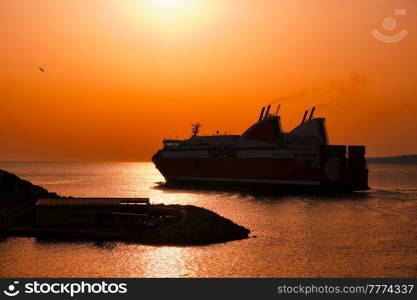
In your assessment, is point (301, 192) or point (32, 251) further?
point (301, 192)

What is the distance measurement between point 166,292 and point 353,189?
214ft

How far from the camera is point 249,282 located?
65.2 ft

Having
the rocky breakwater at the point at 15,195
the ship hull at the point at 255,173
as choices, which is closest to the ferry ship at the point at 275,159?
the ship hull at the point at 255,173

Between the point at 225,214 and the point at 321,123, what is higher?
the point at 321,123

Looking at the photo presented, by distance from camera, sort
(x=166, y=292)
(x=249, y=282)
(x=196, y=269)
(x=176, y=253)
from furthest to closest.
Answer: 1. (x=176, y=253)
2. (x=196, y=269)
3. (x=249, y=282)
4. (x=166, y=292)

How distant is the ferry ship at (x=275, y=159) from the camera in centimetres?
7662

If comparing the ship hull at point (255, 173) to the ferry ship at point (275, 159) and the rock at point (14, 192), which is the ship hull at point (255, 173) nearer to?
the ferry ship at point (275, 159)

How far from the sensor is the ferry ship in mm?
76625

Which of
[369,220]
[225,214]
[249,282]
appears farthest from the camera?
[225,214]

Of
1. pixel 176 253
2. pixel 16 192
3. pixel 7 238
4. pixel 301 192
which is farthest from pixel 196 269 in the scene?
pixel 301 192

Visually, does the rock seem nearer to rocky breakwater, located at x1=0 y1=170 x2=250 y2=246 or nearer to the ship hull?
rocky breakwater, located at x1=0 y1=170 x2=250 y2=246

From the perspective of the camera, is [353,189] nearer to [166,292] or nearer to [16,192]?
[16,192]

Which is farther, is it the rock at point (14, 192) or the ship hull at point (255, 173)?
the ship hull at point (255, 173)

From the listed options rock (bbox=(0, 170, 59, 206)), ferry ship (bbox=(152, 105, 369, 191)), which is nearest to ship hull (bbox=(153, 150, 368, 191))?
ferry ship (bbox=(152, 105, 369, 191))
